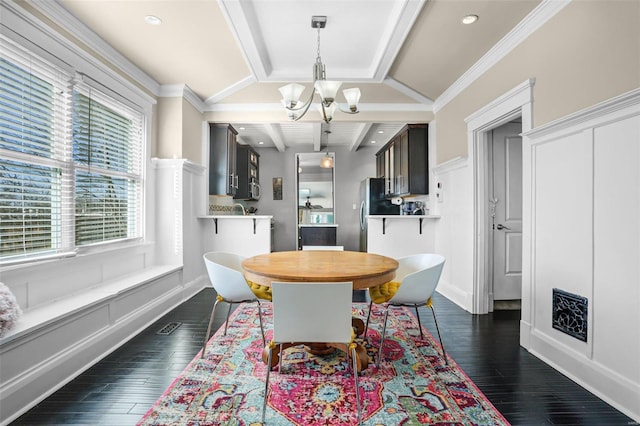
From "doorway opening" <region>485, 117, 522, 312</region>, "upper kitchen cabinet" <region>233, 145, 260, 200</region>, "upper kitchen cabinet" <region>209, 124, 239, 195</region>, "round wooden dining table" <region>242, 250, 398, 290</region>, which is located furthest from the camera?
"upper kitchen cabinet" <region>233, 145, 260, 200</region>

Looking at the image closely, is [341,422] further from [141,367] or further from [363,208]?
[363,208]

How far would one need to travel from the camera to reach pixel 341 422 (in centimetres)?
158

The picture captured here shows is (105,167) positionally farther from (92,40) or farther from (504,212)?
(504,212)

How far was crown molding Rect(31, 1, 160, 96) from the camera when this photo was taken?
7.22ft

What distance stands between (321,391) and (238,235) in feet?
9.63

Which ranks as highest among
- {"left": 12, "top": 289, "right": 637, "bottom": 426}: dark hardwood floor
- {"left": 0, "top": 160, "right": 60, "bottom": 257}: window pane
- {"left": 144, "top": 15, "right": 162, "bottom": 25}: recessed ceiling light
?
{"left": 144, "top": 15, "right": 162, "bottom": 25}: recessed ceiling light

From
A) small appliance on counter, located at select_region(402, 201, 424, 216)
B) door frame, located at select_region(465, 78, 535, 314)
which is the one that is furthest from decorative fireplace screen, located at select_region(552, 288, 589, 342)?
small appliance on counter, located at select_region(402, 201, 424, 216)

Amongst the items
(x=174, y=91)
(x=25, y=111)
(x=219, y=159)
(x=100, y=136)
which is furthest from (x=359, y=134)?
(x=25, y=111)

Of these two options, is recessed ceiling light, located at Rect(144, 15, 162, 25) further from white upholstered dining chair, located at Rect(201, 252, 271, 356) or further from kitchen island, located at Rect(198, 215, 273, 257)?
kitchen island, located at Rect(198, 215, 273, 257)

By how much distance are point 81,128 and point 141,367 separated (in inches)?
79.4

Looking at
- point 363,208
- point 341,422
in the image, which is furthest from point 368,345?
point 363,208

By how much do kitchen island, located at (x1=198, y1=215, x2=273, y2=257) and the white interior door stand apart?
2920mm

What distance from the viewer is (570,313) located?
2068mm

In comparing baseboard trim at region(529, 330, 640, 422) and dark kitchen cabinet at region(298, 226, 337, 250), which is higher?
dark kitchen cabinet at region(298, 226, 337, 250)
